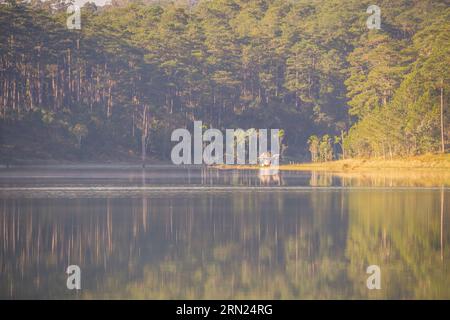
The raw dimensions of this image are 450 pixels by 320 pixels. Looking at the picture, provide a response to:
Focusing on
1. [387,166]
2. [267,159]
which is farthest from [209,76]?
[387,166]

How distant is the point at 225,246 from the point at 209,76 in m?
74.4

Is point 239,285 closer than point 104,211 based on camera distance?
Yes

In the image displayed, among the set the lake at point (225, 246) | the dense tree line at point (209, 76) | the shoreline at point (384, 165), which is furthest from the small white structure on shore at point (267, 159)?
the lake at point (225, 246)

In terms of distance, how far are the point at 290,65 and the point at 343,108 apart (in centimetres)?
742

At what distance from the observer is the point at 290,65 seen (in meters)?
96.8

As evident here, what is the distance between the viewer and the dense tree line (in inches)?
2968

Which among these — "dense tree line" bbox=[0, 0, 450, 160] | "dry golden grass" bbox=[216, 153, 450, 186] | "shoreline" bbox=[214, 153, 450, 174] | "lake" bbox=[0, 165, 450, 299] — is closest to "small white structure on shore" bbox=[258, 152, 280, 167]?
"shoreline" bbox=[214, 153, 450, 174]

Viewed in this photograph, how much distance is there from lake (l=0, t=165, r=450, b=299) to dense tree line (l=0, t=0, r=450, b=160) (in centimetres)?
3715

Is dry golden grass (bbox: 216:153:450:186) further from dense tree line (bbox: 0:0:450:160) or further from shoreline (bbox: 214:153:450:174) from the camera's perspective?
dense tree line (bbox: 0:0:450:160)

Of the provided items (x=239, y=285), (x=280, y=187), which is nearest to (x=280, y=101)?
(x=280, y=187)

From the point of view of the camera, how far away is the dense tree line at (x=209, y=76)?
75375 millimetres

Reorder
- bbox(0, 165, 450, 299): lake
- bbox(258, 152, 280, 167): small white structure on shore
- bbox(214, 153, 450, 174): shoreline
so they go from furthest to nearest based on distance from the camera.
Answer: bbox(258, 152, 280, 167): small white structure on shore → bbox(214, 153, 450, 174): shoreline → bbox(0, 165, 450, 299): lake
